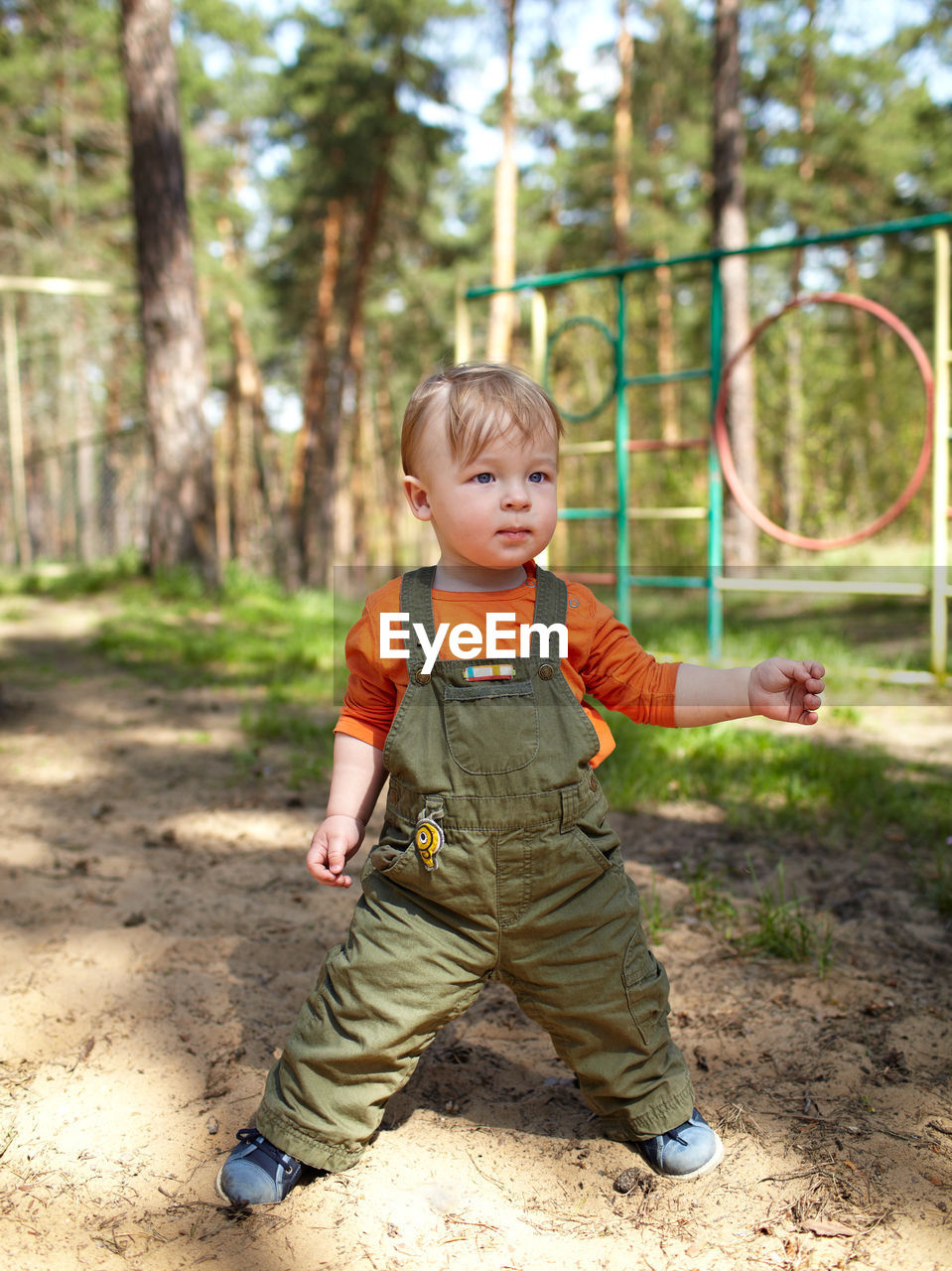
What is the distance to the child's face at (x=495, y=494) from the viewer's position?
151cm

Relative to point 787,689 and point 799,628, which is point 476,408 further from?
point 799,628

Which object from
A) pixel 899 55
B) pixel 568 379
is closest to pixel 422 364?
pixel 568 379

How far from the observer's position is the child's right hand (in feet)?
5.12

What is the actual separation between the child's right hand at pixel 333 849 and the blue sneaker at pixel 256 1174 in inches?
17.5

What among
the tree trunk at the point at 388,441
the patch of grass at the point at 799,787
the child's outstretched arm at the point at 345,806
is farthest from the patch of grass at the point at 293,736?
the tree trunk at the point at 388,441

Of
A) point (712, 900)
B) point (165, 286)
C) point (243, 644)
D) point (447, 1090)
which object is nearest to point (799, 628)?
point (243, 644)

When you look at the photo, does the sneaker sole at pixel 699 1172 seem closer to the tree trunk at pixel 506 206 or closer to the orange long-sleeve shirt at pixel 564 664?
the orange long-sleeve shirt at pixel 564 664

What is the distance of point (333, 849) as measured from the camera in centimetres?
157

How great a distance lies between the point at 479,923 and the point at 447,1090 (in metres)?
0.54

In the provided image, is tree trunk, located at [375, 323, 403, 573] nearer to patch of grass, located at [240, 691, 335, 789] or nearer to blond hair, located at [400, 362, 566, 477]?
patch of grass, located at [240, 691, 335, 789]

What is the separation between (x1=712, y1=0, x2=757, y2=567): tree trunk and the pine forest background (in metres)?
0.47

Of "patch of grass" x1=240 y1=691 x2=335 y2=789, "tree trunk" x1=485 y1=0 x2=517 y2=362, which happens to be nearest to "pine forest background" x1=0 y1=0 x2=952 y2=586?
"tree trunk" x1=485 y1=0 x2=517 y2=362

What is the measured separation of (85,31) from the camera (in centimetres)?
1549

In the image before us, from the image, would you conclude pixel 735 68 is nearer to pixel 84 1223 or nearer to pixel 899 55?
pixel 899 55
